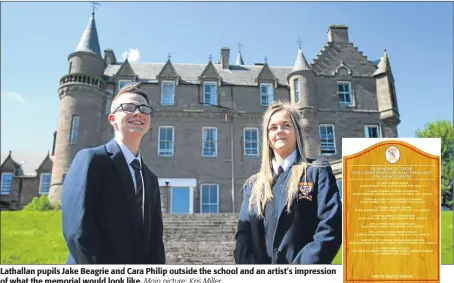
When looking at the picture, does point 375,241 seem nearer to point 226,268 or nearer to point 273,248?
point 273,248

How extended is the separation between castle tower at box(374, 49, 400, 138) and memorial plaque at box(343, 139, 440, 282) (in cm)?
1054

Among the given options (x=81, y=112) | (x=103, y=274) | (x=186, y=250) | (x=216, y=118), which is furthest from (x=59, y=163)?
(x=103, y=274)

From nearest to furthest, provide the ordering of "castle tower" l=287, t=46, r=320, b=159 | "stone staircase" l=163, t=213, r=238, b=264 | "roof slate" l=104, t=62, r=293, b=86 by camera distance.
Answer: "stone staircase" l=163, t=213, r=238, b=264
"castle tower" l=287, t=46, r=320, b=159
"roof slate" l=104, t=62, r=293, b=86

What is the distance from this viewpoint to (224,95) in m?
17.5

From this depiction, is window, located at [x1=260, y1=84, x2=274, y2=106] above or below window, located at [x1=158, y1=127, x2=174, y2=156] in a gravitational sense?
above

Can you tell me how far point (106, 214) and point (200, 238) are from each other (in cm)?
635

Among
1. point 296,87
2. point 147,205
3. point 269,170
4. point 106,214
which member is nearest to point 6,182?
point 296,87

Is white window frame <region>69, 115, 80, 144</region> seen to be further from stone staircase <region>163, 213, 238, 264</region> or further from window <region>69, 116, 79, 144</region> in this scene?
stone staircase <region>163, 213, 238, 264</region>

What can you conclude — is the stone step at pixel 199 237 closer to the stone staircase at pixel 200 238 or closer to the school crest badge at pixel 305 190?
the stone staircase at pixel 200 238

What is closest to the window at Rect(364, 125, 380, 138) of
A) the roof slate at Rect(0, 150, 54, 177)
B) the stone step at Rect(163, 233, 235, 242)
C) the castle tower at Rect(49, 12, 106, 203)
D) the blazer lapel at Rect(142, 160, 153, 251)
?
the stone step at Rect(163, 233, 235, 242)

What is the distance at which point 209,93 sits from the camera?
1733cm

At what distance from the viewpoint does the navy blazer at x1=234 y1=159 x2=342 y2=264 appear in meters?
3.55

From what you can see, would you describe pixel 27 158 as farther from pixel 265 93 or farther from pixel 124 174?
pixel 124 174

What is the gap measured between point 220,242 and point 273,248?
5.58 meters
